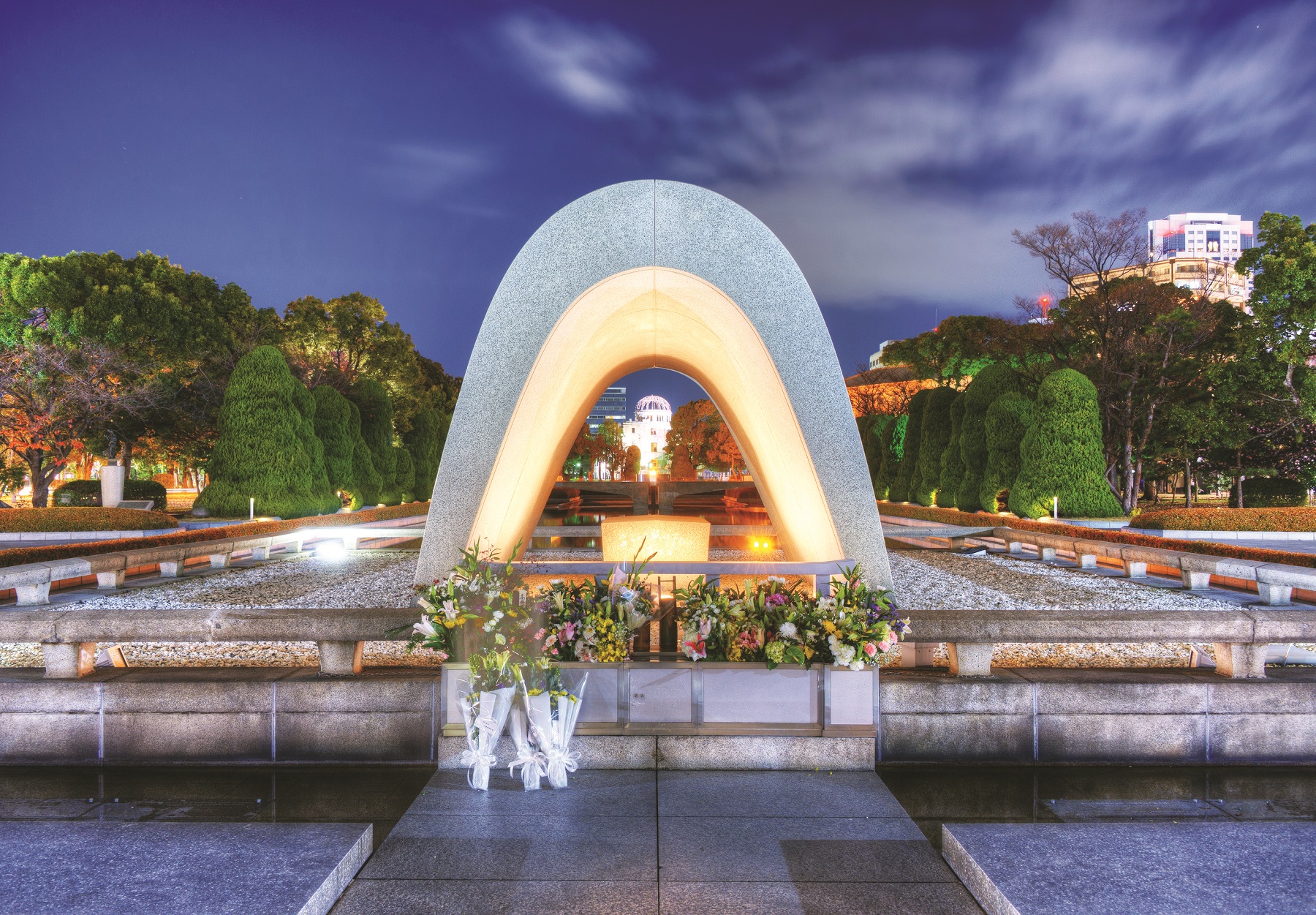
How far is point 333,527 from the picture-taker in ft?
44.8

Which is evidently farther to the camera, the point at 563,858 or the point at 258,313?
the point at 258,313

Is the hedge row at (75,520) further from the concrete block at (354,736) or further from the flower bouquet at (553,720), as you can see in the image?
the flower bouquet at (553,720)

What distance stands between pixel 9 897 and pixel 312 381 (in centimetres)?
2679

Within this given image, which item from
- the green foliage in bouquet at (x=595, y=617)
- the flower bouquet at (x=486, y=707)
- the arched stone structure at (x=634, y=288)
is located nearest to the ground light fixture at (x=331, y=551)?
the arched stone structure at (x=634, y=288)

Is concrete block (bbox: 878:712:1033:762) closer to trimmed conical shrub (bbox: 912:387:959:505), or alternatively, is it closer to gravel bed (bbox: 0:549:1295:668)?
gravel bed (bbox: 0:549:1295:668)

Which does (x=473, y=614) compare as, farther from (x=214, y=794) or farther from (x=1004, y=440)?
(x=1004, y=440)

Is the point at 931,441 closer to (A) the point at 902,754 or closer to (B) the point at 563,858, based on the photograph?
(A) the point at 902,754

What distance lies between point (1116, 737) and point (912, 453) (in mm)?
21411

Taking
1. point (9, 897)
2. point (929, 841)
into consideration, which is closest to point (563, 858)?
point (929, 841)

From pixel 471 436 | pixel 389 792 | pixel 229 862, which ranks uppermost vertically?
pixel 471 436

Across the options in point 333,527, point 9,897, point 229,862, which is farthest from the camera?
point 333,527

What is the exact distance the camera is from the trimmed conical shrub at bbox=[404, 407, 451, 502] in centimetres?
2786

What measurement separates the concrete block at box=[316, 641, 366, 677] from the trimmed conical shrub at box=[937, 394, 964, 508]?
19248 mm

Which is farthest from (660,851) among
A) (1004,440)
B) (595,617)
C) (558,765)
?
(1004,440)
